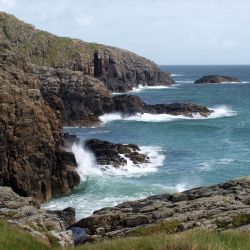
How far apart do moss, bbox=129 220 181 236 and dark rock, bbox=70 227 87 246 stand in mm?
2439

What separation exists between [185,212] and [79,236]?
480 centimetres

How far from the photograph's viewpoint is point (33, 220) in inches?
696

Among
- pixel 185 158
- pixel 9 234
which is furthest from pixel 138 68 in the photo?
pixel 9 234

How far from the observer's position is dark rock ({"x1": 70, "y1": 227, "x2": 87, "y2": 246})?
802 inches

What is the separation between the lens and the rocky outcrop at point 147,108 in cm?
8912

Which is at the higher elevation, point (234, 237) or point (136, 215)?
point (234, 237)

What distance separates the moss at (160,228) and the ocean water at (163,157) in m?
12.3

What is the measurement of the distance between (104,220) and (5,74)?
22.3m

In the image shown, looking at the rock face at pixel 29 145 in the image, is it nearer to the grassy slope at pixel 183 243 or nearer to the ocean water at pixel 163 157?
the ocean water at pixel 163 157

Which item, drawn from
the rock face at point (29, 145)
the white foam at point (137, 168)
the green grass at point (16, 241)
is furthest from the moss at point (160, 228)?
the white foam at point (137, 168)

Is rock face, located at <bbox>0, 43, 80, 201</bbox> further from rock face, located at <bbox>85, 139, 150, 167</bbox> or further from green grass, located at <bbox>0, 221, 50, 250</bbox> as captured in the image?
green grass, located at <bbox>0, 221, 50, 250</bbox>

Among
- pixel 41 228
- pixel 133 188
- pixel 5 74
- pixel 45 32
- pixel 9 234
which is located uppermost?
pixel 45 32

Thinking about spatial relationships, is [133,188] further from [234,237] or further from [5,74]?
[234,237]

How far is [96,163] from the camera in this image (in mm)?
47000
